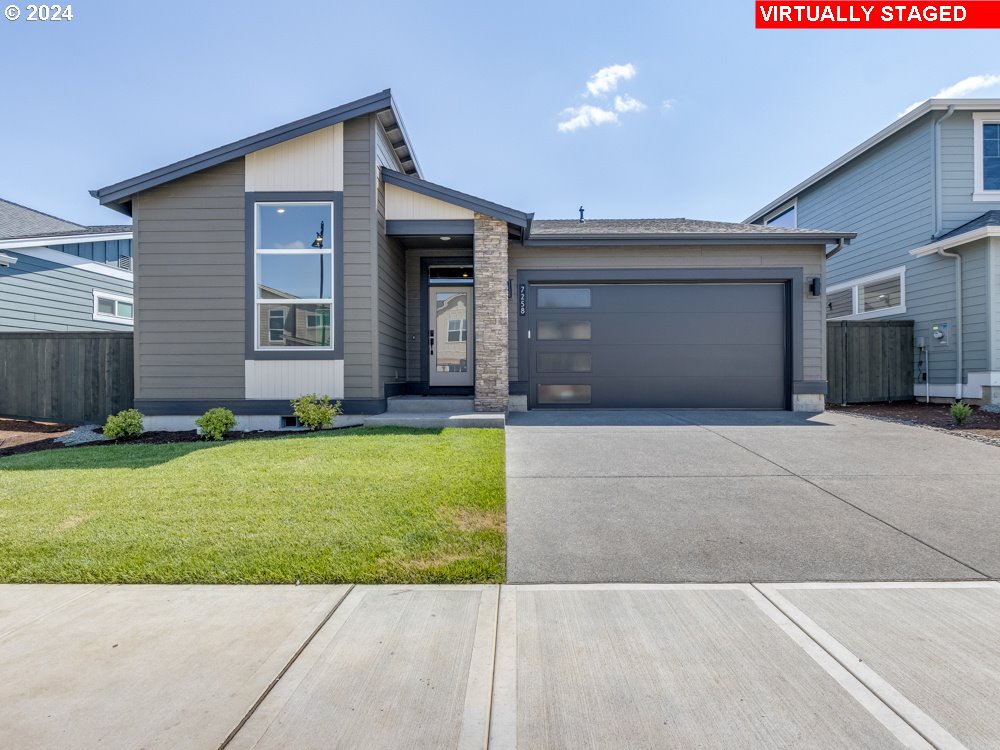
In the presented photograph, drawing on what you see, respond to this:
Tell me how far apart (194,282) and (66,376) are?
10.2 ft

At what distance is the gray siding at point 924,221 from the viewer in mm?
10102

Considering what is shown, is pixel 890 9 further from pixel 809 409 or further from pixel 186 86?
pixel 186 86

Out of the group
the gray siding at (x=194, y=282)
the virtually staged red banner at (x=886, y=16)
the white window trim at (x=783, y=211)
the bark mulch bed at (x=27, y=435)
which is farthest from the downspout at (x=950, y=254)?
the bark mulch bed at (x=27, y=435)

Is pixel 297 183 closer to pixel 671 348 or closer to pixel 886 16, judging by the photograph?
pixel 671 348

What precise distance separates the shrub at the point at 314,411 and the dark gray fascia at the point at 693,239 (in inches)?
179

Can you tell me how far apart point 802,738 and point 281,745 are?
1.66m

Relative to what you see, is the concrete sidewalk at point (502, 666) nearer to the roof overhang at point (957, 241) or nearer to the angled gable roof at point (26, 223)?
the roof overhang at point (957, 241)

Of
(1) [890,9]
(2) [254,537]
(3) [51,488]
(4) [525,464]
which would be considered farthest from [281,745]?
(1) [890,9]

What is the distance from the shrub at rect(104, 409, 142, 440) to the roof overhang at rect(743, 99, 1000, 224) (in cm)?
1608

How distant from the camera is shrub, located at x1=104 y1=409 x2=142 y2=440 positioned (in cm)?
679

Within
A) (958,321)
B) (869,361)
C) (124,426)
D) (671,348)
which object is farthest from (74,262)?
(958,321)

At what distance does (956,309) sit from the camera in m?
10.3

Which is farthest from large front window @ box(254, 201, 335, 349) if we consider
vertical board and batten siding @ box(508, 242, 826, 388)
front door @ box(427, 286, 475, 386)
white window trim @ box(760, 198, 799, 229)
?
white window trim @ box(760, 198, 799, 229)

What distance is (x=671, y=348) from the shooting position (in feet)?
30.8
